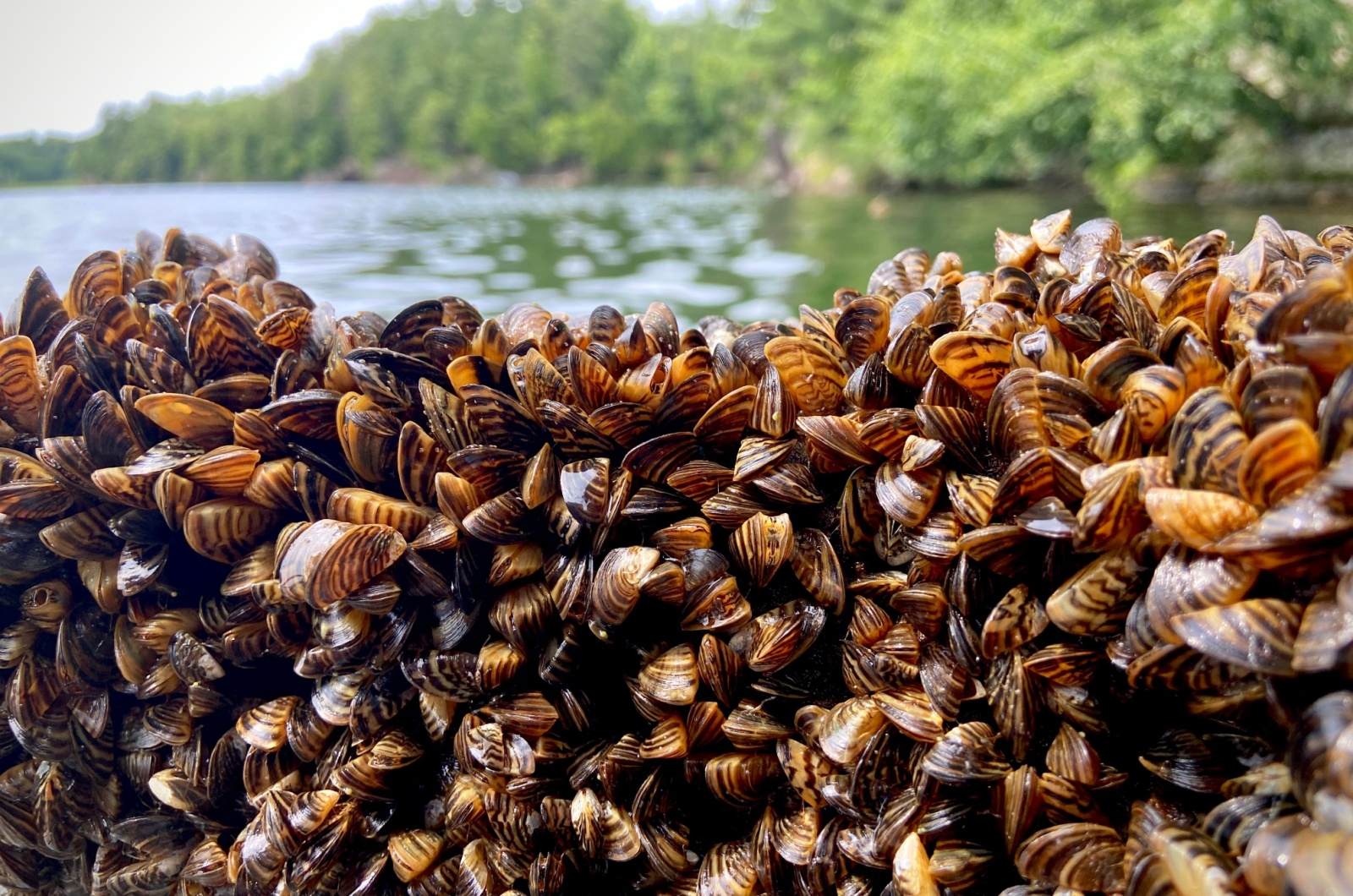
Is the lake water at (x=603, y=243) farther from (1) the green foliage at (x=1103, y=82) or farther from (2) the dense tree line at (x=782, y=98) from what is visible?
(2) the dense tree line at (x=782, y=98)

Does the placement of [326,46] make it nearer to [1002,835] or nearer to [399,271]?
[399,271]

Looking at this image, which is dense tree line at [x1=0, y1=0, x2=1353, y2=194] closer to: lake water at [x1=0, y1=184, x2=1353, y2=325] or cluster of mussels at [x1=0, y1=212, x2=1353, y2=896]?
lake water at [x1=0, y1=184, x2=1353, y2=325]

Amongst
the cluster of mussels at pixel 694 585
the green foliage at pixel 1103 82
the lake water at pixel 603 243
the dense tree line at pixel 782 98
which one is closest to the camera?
the cluster of mussels at pixel 694 585

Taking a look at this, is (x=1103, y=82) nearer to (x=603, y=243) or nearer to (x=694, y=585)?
(x=603, y=243)

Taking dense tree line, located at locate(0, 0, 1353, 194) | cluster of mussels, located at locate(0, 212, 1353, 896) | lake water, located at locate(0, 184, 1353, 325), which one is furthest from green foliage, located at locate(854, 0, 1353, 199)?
cluster of mussels, located at locate(0, 212, 1353, 896)

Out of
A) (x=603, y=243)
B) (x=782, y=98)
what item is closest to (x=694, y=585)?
(x=603, y=243)

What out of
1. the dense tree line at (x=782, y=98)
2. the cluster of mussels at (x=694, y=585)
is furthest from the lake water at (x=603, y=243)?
the cluster of mussels at (x=694, y=585)

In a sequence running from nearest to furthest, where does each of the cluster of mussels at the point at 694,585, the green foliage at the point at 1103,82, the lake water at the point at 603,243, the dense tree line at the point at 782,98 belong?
1. the cluster of mussels at the point at 694,585
2. the lake water at the point at 603,243
3. the green foliage at the point at 1103,82
4. the dense tree line at the point at 782,98

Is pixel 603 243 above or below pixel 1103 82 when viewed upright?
below
